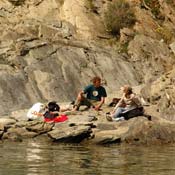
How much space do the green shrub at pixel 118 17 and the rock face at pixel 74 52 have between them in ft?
1.27

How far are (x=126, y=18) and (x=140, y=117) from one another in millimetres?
16459

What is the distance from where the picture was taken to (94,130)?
1720 centimetres

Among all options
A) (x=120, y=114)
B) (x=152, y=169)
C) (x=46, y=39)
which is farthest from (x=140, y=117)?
(x=46, y=39)

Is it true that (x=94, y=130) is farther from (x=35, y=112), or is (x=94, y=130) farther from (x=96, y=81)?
(x=96, y=81)

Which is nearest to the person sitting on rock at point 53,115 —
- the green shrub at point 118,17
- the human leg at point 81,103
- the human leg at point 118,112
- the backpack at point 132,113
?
the human leg at point 81,103

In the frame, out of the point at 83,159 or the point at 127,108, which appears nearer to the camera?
the point at 83,159

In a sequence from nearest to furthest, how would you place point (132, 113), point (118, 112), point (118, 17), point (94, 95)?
1. point (132, 113)
2. point (118, 112)
3. point (94, 95)
4. point (118, 17)

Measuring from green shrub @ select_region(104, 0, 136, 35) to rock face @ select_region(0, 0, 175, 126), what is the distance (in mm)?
388

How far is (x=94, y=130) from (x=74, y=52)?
1150 cm

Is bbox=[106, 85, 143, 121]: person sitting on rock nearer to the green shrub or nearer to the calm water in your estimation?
the calm water

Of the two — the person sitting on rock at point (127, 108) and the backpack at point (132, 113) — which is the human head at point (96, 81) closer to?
the person sitting on rock at point (127, 108)

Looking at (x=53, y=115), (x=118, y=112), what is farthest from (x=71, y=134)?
(x=118, y=112)

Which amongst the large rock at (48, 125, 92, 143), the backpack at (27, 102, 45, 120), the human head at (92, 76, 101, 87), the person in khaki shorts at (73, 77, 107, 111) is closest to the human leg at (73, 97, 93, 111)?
the person in khaki shorts at (73, 77, 107, 111)

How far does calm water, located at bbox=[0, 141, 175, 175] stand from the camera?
37.1 feet
